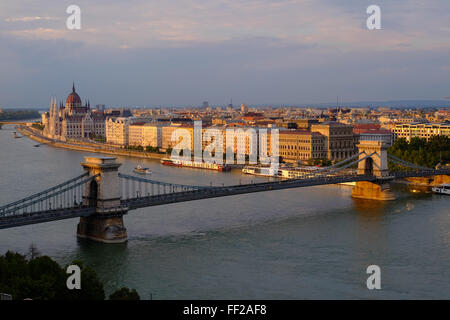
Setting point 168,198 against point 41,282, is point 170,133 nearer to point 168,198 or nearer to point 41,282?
point 168,198

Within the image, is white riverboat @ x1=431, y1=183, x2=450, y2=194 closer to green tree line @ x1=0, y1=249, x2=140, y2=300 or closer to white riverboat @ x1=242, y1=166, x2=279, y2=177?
white riverboat @ x1=242, y1=166, x2=279, y2=177

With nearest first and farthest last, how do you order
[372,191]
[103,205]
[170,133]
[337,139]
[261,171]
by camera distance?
1. [103,205]
2. [372,191]
3. [261,171]
4. [337,139]
5. [170,133]

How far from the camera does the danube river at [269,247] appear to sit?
1173 cm

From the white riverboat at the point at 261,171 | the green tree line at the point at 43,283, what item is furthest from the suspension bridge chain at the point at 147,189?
the white riverboat at the point at 261,171

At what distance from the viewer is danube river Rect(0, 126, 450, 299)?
11.7 meters

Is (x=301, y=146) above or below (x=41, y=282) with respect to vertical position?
above

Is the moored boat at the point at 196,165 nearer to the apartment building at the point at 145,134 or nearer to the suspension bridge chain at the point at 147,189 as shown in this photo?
the suspension bridge chain at the point at 147,189

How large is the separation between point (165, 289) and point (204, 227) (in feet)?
17.3

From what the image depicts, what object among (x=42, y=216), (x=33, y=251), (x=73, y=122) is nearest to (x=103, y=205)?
(x=42, y=216)

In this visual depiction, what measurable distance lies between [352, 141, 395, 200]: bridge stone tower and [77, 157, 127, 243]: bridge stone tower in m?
10.8

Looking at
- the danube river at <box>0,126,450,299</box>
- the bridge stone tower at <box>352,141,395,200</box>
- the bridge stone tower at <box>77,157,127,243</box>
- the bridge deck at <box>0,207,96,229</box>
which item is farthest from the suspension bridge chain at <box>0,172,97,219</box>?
the bridge stone tower at <box>352,141,395,200</box>

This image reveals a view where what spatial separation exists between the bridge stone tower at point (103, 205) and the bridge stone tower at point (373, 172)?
35.4 feet

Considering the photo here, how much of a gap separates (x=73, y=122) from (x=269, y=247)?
5356cm

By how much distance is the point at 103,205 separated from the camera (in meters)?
15.1
